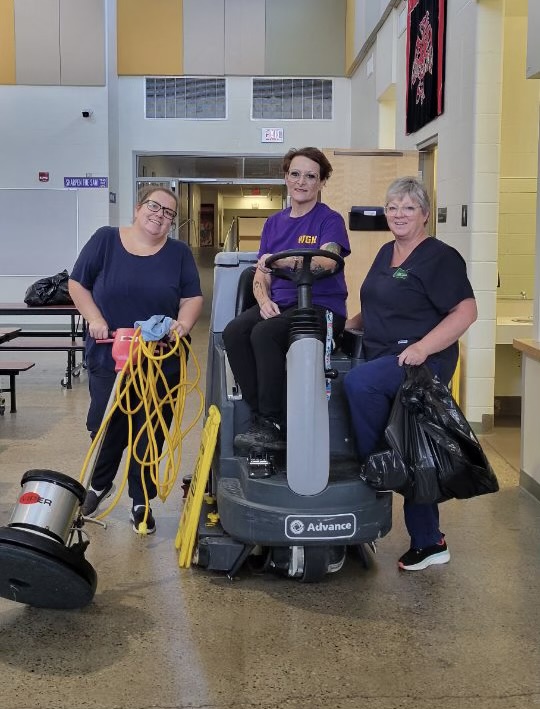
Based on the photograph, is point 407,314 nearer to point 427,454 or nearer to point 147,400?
point 427,454

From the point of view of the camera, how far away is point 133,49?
40.4 feet

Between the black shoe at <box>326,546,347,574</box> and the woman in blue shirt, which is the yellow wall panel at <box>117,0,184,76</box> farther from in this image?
the black shoe at <box>326,546,347,574</box>

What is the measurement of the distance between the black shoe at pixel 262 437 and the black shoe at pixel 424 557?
668 mm

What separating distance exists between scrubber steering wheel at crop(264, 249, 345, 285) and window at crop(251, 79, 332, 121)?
9835 millimetres

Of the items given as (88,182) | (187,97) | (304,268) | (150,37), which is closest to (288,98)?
(187,97)

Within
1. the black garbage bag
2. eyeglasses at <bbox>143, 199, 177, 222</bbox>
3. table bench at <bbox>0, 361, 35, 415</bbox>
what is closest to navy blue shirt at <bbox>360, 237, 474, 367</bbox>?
eyeglasses at <bbox>143, 199, 177, 222</bbox>

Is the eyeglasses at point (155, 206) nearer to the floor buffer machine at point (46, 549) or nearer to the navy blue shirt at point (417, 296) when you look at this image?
the navy blue shirt at point (417, 296)

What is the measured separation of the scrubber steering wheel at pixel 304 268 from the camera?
115 inches

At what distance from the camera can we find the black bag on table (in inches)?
115

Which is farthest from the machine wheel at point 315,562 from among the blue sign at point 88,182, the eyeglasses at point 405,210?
the blue sign at point 88,182

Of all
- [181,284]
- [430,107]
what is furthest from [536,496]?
[430,107]

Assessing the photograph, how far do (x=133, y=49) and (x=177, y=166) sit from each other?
1715 mm

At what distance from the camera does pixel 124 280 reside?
3.46 meters

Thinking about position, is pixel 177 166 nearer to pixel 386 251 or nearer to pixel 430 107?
pixel 430 107
